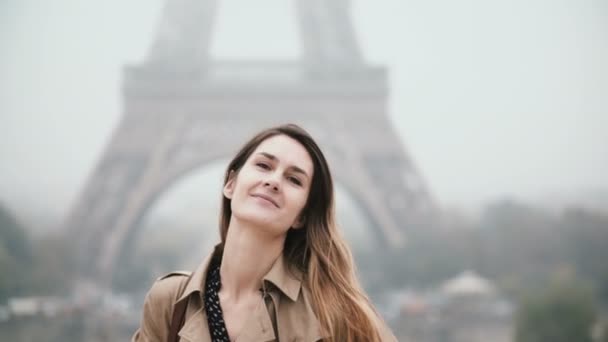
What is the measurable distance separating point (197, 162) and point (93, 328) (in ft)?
6.36

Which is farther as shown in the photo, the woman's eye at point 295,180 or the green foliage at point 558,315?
the green foliage at point 558,315

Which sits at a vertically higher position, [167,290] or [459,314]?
→ [459,314]

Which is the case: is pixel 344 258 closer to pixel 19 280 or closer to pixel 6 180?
pixel 19 280

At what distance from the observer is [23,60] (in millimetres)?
7051

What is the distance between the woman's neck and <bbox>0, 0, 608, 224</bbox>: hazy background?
6.65 metres

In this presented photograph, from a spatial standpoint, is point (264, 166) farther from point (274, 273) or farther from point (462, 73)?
point (462, 73)

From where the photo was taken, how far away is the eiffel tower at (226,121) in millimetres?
7305

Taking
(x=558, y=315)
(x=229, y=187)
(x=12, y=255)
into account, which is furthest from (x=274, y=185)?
(x=12, y=255)

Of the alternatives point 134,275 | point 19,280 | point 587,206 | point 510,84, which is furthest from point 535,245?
point 19,280

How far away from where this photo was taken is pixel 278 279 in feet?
2.80

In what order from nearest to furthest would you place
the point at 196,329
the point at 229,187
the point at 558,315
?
the point at 196,329 < the point at 229,187 < the point at 558,315

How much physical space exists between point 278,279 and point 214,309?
83 mm

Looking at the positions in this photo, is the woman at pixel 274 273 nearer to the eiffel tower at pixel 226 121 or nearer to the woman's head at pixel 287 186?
the woman's head at pixel 287 186

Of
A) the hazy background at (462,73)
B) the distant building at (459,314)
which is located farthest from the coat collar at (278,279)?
the hazy background at (462,73)
